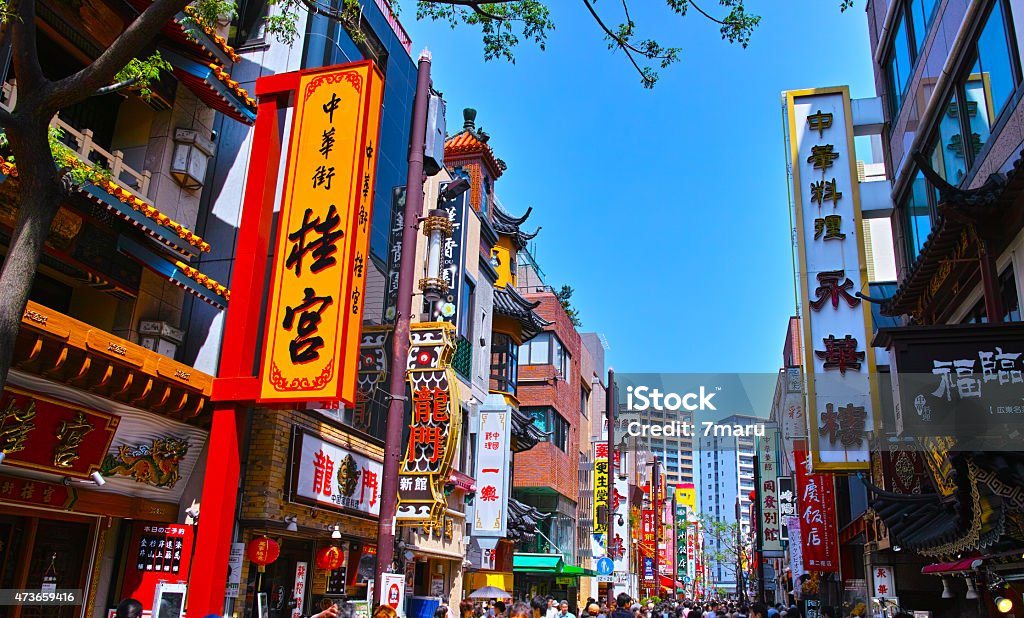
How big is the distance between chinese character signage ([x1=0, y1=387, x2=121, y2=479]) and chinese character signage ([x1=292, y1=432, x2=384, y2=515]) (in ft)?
11.3

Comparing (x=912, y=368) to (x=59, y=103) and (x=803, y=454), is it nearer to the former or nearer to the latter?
(x=59, y=103)

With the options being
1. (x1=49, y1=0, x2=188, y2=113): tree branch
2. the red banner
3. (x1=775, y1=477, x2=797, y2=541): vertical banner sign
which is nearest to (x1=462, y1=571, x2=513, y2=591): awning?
the red banner

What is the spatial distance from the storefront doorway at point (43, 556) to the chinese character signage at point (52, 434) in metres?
1.11

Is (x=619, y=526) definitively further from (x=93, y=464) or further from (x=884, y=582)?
(x=93, y=464)

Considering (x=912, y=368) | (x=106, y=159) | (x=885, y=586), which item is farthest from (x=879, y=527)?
(x=106, y=159)

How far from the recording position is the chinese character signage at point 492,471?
2431 centimetres

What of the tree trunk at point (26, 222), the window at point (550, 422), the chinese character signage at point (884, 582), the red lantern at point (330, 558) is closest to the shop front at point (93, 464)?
the red lantern at point (330, 558)

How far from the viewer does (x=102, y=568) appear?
39.8 feet

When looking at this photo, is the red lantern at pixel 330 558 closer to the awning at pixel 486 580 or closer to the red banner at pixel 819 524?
the awning at pixel 486 580

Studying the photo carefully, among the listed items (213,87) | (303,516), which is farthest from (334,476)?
(213,87)

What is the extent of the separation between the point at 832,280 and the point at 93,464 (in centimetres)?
1598

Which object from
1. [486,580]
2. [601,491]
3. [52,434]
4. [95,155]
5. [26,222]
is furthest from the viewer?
[601,491]

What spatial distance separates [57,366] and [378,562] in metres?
5.10

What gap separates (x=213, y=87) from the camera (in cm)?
1364
